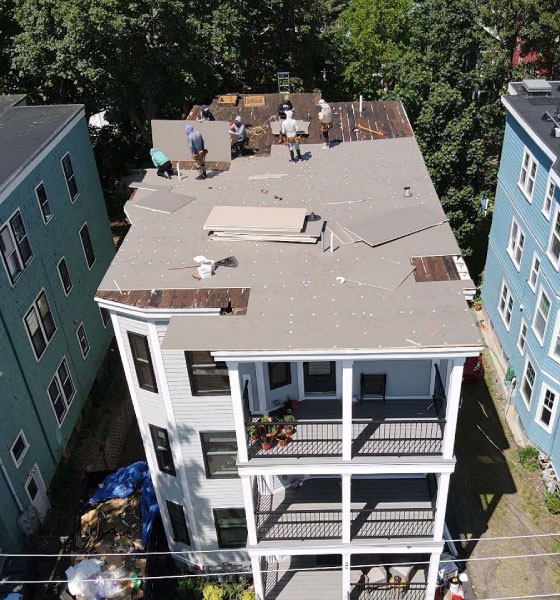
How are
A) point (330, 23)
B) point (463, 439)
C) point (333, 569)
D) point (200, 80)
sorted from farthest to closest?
point (330, 23)
point (200, 80)
point (463, 439)
point (333, 569)

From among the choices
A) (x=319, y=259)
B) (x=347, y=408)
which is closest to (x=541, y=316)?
(x=319, y=259)

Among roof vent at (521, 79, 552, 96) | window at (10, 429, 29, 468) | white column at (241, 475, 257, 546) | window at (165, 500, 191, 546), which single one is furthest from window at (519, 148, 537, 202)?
window at (10, 429, 29, 468)

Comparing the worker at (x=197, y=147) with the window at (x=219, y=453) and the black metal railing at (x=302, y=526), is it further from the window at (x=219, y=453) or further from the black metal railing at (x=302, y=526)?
the black metal railing at (x=302, y=526)

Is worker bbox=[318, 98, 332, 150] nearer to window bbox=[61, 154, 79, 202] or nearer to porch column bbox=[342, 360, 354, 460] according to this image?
window bbox=[61, 154, 79, 202]

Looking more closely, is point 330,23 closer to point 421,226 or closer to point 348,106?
point 348,106

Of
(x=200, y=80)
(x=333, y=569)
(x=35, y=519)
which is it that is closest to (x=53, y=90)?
(x=200, y=80)

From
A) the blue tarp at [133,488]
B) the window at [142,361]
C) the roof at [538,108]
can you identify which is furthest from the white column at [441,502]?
the roof at [538,108]
